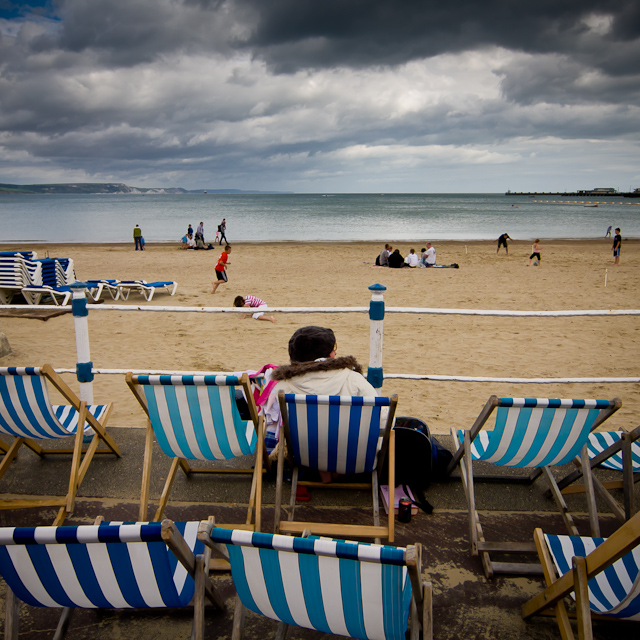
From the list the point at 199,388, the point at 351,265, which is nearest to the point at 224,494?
the point at 199,388

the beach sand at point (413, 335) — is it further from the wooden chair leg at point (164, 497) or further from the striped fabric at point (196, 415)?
the striped fabric at point (196, 415)

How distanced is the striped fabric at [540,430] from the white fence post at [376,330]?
1138 millimetres

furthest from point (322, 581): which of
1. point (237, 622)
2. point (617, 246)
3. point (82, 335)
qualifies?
point (617, 246)

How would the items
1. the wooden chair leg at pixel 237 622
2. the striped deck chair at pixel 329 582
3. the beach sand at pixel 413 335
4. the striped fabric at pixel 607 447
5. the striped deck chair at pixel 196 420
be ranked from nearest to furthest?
the striped deck chair at pixel 329 582 < the wooden chair leg at pixel 237 622 < the striped deck chair at pixel 196 420 < the striped fabric at pixel 607 447 < the beach sand at pixel 413 335

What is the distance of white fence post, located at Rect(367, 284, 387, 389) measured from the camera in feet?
11.5

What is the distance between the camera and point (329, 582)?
1.50m

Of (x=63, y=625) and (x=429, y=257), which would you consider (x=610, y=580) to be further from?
(x=429, y=257)

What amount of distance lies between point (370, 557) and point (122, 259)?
21438mm

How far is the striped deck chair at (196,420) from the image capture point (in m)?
2.56

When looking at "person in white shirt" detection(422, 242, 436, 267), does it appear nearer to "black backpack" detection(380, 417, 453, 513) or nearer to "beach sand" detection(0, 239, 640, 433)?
"beach sand" detection(0, 239, 640, 433)

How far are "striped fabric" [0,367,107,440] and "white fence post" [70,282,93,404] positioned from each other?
2.46 feet

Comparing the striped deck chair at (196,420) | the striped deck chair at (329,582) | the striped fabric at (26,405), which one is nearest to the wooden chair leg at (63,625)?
the striped deck chair at (196,420)

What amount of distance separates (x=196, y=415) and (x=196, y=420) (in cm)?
3

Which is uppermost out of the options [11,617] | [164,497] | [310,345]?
[310,345]
